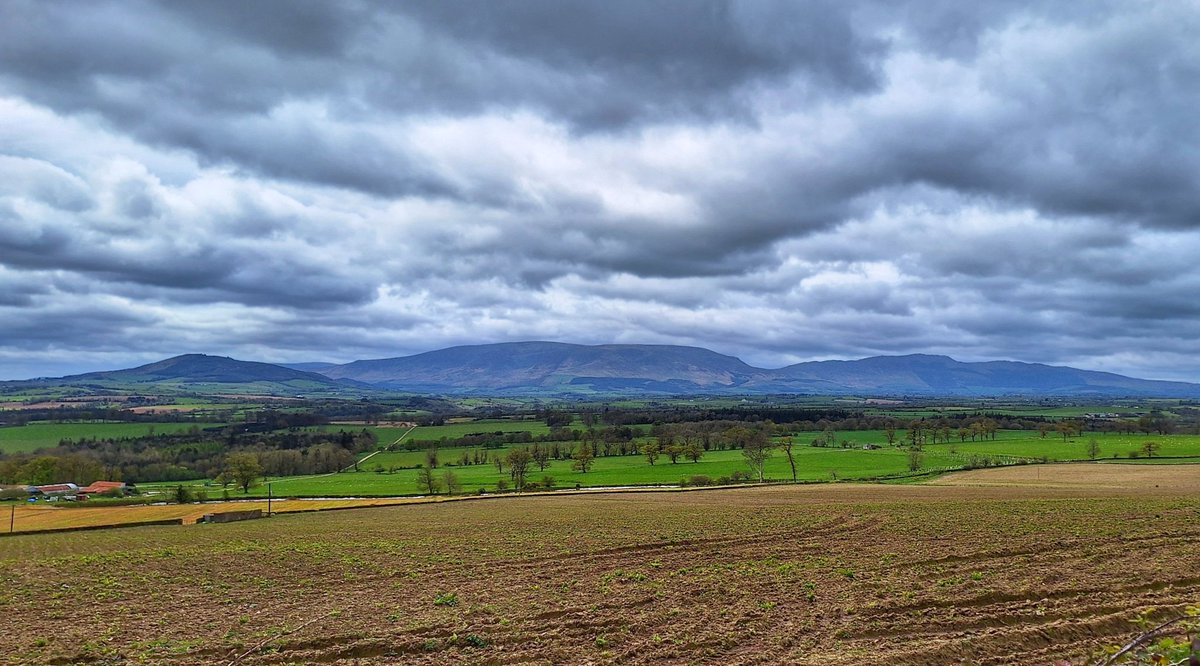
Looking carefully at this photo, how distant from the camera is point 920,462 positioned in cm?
10331

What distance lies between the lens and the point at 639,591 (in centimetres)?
2170

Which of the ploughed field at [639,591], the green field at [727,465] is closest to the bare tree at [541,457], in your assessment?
the green field at [727,465]

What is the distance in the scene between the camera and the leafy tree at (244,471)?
11388 cm

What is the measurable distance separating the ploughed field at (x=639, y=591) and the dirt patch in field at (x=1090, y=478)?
24279mm

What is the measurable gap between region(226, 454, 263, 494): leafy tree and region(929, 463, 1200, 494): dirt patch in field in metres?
105

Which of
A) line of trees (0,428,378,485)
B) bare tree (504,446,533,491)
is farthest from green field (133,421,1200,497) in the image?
line of trees (0,428,378,485)

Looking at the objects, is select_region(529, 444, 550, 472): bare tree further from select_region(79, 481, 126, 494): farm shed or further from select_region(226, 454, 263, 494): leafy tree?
select_region(79, 481, 126, 494): farm shed

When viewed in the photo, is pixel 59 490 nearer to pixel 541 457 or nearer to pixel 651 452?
pixel 541 457

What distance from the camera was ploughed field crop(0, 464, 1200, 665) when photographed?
16.0 m

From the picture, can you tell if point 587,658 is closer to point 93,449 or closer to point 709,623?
point 709,623

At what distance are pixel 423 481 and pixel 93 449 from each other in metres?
109

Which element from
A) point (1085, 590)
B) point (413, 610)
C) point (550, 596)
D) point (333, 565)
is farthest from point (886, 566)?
point (333, 565)

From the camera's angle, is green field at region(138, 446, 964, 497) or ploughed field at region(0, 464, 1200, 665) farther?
green field at region(138, 446, 964, 497)

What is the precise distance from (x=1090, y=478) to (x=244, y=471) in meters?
123
